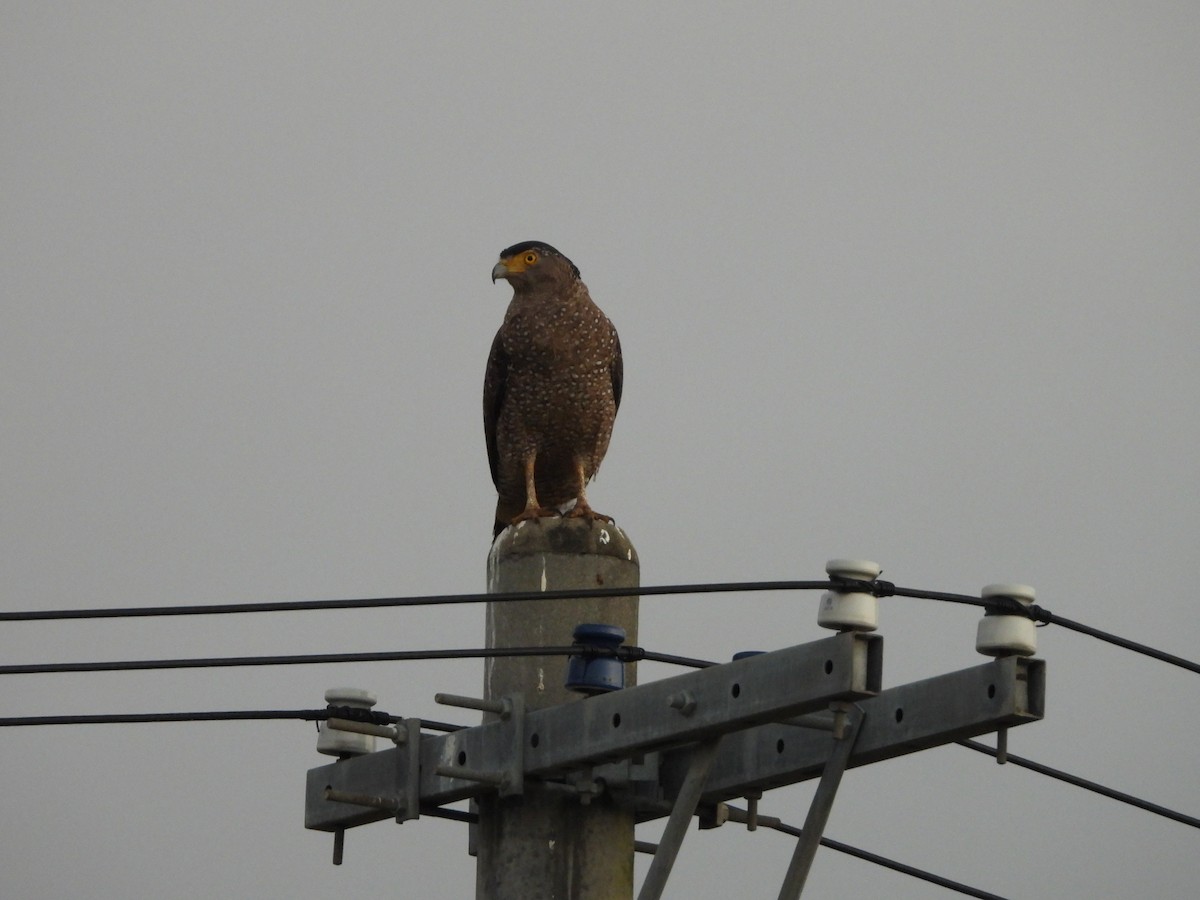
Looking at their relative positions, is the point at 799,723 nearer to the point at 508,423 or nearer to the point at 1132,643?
the point at 1132,643

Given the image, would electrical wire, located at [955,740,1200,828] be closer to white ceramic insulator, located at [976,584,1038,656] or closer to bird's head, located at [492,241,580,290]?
white ceramic insulator, located at [976,584,1038,656]

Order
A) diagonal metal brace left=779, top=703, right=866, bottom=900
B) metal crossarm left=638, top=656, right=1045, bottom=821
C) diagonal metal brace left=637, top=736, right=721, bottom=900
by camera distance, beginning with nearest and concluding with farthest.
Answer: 1. metal crossarm left=638, top=656, right=1045, bottom=821
2. diagonal metal brace left=779, top=703, right=866, bottom=900
3. diagonal metal brace left=637, top=736, right=721, bottom=900

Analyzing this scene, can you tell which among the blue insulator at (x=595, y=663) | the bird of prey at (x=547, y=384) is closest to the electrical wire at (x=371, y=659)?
the blue insulator at (x=595, y=663)

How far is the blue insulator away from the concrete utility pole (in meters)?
0.13

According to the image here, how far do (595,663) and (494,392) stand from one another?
14.7ft

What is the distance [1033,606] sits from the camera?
208 inches

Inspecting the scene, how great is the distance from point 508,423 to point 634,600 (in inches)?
148

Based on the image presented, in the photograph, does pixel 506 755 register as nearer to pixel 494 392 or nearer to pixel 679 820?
pixel 679 820

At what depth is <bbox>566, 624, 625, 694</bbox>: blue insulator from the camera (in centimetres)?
587

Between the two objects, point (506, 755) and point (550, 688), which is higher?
point (550, 688)

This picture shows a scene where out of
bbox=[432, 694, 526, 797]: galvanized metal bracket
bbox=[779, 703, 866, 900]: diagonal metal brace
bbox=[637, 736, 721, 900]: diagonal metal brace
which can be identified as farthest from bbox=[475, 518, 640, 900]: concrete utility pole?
bbox=[779, 703, 866, 900]: diagonal metal brace

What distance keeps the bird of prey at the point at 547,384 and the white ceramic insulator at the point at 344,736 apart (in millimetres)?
3625

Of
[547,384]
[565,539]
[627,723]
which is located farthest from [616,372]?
[627,723]

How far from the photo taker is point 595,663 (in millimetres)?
5902
